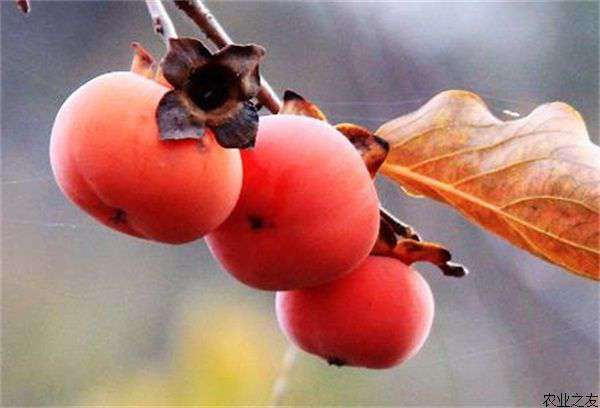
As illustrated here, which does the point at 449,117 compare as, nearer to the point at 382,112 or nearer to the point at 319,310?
the point at 319,310

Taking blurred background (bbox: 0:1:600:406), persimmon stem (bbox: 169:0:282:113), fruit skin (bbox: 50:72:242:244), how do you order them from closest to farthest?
1. fruit skin (bbox: 50:72:242:244)
2. persimmon stem (bbox: 169:0:282:113)
3. blurred background (bbox: 0:1:600:406)

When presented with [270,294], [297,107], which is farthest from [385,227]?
[270,294]

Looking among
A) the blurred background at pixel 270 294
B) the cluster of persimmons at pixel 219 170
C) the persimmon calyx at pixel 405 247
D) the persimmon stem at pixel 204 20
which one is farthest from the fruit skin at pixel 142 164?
the blurred background at pixel 270 294

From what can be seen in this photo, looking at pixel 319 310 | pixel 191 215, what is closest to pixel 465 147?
pixel 319 310

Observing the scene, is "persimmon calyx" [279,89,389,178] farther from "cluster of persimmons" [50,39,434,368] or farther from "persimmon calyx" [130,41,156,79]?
"persimmon calyx" [130,41,156,79]

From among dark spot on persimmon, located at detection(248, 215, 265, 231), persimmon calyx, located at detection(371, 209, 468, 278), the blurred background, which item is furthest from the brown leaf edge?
the blurred background

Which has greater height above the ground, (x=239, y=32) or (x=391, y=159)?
(x=391, y=159)
